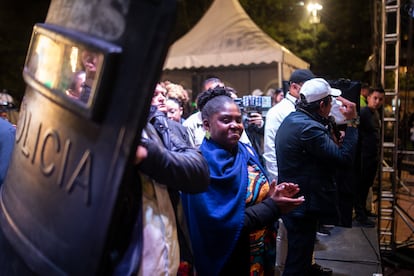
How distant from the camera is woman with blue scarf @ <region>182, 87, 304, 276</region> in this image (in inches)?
88.3

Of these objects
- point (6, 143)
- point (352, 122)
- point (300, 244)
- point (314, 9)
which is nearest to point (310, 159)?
point (352, 122)

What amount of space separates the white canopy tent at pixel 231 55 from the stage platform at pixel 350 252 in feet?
15.4

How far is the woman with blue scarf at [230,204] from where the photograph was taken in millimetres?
2242

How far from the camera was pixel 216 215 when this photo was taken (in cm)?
221

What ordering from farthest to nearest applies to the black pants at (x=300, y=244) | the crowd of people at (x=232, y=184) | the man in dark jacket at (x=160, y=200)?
the black pants at (x=300, y=244)
the crowd of people at (x=232, y=184)
the man in dark jacket at (x=160, y=200)

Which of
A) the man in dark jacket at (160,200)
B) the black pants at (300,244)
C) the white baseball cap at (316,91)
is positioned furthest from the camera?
the black pants at (300,244)

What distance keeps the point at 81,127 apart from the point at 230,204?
4.80ft

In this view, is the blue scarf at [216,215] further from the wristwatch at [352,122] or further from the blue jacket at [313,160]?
the wristwatch at [352,122]

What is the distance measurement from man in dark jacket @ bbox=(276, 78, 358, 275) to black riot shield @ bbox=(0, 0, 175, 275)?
2704mm

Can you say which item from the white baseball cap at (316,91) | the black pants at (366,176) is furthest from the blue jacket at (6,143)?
the black pants at (366,176)

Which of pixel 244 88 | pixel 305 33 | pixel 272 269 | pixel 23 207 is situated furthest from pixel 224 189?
pixel 305 33

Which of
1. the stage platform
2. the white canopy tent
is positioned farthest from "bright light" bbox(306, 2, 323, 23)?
the stage platform

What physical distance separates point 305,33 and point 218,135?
17.1 m

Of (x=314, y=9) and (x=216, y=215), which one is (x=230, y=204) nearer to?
(x=216, y=215)
